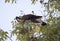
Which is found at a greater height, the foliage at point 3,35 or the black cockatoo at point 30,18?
the black cockatoo at point 30,18

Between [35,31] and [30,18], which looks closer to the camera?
[35,31]

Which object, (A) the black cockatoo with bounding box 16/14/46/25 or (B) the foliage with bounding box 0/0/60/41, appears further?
(A) the black cockatoo with bounding box 16/14/46/25

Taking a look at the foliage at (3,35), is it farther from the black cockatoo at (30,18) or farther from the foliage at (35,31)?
the black cockatoo at (30,18)

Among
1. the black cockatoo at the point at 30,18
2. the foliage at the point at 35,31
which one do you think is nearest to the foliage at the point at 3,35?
the foliage at the point at 35,31

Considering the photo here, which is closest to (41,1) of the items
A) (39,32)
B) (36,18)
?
(36,18)

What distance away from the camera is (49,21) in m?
3.73

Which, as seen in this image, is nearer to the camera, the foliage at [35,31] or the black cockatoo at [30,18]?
the foliage at [35,31]

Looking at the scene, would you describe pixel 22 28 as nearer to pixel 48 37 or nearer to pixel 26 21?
pixel 26 21

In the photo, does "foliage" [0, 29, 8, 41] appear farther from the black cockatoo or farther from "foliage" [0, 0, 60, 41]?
the black cockatoo

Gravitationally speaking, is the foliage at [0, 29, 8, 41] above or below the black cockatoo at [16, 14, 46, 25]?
below

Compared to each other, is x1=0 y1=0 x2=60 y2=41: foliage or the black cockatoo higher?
the black cockatoo

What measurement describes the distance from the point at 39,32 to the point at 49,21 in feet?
0.94

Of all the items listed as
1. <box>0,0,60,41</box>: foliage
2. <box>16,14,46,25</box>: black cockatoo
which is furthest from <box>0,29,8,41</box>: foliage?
<box>16,14,46,25</box>: black cockatoo

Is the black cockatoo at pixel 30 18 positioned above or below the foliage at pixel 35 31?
above
